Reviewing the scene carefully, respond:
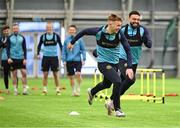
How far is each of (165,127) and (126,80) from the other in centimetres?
352

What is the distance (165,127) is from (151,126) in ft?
0.92

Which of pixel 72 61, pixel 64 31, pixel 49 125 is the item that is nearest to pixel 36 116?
pixel 49 125

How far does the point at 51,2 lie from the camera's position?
4094cm

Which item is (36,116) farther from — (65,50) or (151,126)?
(65,50)

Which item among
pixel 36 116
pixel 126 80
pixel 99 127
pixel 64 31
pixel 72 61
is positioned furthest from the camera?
pixel 64 31

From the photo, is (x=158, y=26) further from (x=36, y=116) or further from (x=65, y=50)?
(x=36, y=116)

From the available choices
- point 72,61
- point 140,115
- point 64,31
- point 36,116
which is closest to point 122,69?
point 140,115

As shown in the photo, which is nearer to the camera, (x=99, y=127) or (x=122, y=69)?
(x=99, y=127)

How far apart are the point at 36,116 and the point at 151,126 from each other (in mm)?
2846

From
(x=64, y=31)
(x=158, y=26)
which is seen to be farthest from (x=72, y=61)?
(x=158, y=26)

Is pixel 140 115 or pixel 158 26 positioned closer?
pixel 140 115

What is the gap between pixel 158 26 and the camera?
42.4 m

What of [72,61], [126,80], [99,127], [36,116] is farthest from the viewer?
[72,61]

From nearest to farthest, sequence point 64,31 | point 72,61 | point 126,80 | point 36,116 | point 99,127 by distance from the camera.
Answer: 1. point 99,127
2. point 36,116
3. point 126,80
4. point 72,61
5. point 64,31
